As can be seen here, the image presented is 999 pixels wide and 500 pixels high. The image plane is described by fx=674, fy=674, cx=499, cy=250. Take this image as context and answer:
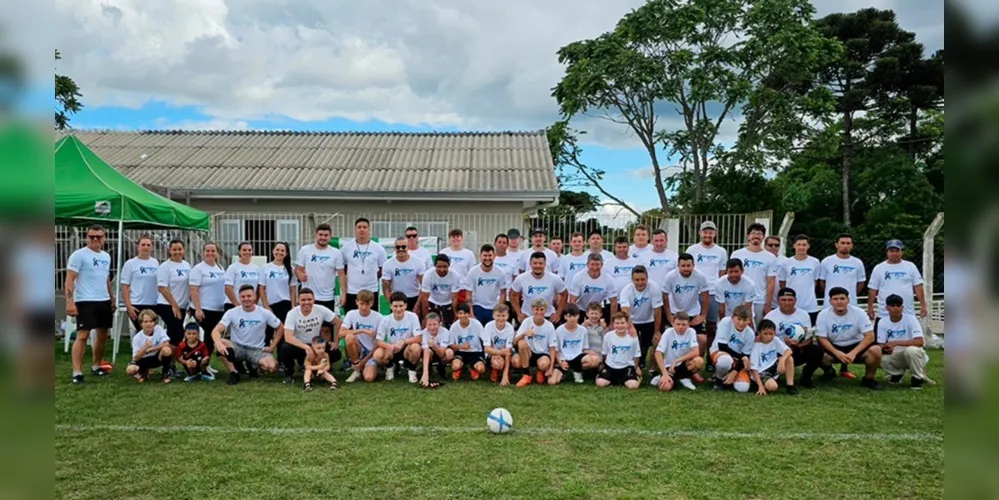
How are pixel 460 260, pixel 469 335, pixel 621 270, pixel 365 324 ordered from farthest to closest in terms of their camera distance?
pixel 460 260 → pixel 621 270 → pixel 365 324 → pixel 469 335

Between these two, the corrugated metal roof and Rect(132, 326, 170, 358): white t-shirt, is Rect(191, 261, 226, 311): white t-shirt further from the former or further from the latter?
the corrugated metal roof

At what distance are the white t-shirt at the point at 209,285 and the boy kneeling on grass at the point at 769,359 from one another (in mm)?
6467

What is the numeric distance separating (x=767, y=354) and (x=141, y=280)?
24.7ft

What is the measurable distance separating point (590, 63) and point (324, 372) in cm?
1531

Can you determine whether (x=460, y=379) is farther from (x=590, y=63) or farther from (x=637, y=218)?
(x=590, y=63)

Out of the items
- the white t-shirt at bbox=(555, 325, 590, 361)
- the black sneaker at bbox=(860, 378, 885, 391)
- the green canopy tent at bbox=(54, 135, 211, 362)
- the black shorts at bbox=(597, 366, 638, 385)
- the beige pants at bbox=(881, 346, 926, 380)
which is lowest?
the black sneaker at bbox=(860, 378, 885, 391)

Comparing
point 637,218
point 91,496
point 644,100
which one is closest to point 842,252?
point 637,218

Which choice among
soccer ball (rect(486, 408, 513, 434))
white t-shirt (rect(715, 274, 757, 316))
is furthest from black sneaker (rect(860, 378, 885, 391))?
soccer ball (rect(486, 408, 513, 434))

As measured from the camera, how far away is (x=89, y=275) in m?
7.87

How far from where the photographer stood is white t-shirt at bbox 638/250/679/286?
866 centimetres

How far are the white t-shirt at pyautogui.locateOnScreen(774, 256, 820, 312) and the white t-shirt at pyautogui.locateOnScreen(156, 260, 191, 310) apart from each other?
7.42 m

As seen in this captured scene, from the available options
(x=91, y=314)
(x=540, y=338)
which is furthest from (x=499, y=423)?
(x=91, y=314)

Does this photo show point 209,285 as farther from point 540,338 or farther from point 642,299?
point 642,299
